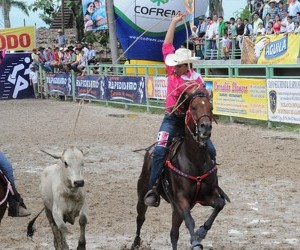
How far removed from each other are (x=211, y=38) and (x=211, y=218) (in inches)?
734

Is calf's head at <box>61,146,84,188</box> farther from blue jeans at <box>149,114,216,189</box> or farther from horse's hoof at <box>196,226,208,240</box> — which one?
horse's hoof at <box>196,226,208,240</box>

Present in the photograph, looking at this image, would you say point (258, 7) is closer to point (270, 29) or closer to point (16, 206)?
point (270, 29)

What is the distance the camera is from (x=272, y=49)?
64.5ft

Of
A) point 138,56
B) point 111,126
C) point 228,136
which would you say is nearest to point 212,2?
point 138,56

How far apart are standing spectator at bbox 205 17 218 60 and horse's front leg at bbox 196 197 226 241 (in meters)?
18.4

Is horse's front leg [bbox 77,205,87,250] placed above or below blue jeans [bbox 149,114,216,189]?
below

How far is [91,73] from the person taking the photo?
27547 mm

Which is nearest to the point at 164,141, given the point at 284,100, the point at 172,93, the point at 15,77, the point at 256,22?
the point at 172,93

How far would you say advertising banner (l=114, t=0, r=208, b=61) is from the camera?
29.5 m

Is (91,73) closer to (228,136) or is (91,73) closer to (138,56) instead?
(138,56)

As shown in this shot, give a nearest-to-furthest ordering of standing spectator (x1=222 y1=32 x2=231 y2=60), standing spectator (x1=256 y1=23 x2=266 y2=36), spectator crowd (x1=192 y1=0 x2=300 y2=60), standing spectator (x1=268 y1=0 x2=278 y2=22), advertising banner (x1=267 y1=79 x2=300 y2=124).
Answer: advertising banner (x1=267 y1=79 x2=300 y2=124) < spectator crowd (x1=192 y1=0 x2=300 y2=60) < standing spectator (x1=256 y1=23 x2=266 y2=36) < standing spectator (x1=268 y1=0 x2=278 y2=22) < standing spectator (x1=222 y1=32 x2=231 y2=60)

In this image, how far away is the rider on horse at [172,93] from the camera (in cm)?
677

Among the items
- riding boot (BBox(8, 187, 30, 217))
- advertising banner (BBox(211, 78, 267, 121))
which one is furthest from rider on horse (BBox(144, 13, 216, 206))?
advertising banner (BBox(211, 78, 267, 121))

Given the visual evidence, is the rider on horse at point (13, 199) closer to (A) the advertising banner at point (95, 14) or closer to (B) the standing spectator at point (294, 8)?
(B) the standing spectator at point (294, 8)
